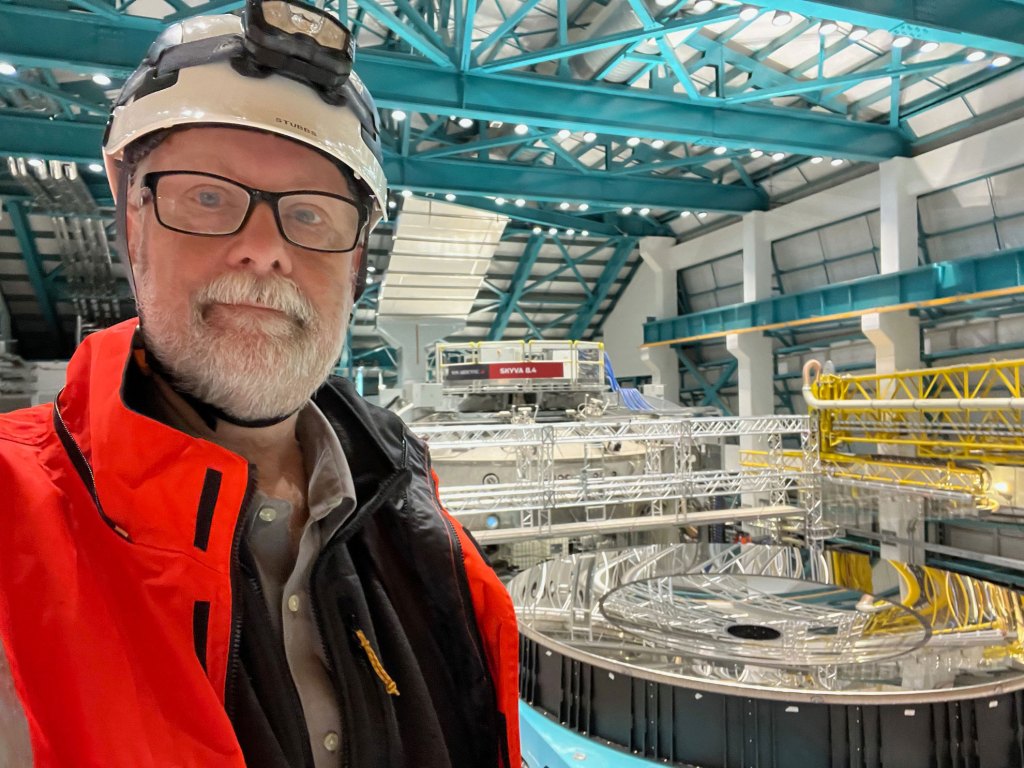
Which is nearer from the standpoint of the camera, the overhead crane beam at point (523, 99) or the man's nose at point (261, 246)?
the man's nose at point (261, 246)

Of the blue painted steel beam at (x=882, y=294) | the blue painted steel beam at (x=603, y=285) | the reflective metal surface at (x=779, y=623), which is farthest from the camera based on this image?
the blue painted steel beam at (x=603, y=285)

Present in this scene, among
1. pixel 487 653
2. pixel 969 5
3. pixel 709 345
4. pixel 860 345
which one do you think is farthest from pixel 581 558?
pixel 709 345

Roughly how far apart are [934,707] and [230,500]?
5243mm

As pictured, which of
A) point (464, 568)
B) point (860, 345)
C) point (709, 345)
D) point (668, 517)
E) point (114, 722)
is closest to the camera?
point (114, 722)

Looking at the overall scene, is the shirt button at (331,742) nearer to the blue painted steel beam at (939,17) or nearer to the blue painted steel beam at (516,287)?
the blue painted steel beam at (939,17)

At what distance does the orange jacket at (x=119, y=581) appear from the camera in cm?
107

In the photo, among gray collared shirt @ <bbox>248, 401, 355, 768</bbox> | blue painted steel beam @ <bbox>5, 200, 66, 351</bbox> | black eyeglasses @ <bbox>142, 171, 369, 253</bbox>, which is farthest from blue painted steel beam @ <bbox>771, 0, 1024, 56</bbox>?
blue painted steel beam @ <bbox>5, 200, 66, 351</bbox>

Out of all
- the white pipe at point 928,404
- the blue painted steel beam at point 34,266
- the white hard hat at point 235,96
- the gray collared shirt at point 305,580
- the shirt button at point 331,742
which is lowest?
the shirt button at point 331,742

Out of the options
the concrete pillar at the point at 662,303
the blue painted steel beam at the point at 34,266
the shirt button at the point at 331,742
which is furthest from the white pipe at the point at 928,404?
the blue painted steel beam at the point at 34,266

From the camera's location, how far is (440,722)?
5.99ft

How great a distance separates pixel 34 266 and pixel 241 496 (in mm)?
23419

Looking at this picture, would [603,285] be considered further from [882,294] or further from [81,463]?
[81,463]

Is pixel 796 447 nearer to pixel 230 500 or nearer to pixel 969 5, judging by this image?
pixel 969 5

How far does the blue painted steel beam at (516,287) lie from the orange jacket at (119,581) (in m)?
22.4
